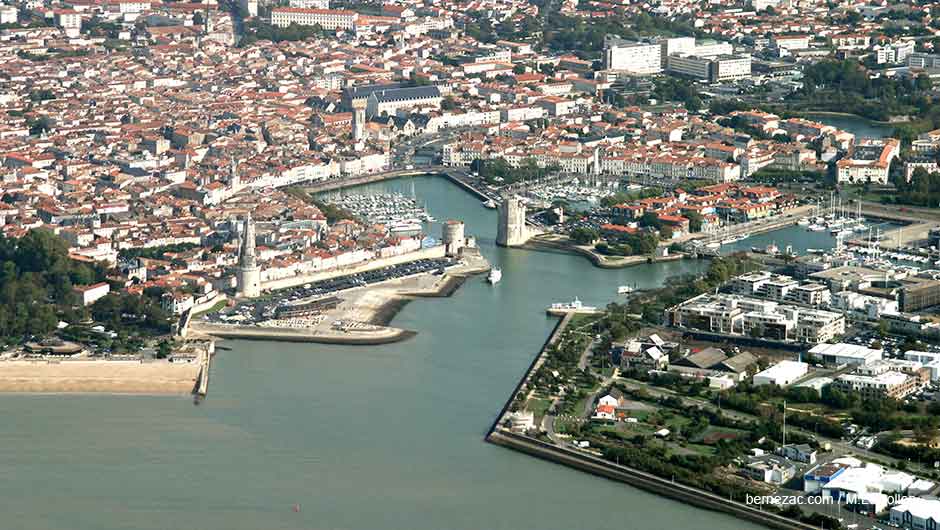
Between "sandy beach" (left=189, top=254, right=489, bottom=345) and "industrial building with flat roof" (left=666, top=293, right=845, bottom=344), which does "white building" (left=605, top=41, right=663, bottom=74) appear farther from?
"industrial building with flat roof" (left=666, top=293, right=845, bottom=344)

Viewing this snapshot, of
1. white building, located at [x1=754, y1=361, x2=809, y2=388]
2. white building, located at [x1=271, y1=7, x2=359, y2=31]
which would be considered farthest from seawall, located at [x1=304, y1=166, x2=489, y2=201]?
white building, located at [x1=271, y1=7, x2=359, y2=31]

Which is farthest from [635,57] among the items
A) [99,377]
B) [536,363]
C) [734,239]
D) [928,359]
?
[99,377]

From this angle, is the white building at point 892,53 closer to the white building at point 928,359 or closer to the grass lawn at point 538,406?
the white building at point 928,359

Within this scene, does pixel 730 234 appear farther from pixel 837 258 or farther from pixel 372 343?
pixel 372 343

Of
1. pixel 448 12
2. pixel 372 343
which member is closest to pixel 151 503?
pixel 372 343

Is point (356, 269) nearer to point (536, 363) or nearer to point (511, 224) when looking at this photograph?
point (511, 224)

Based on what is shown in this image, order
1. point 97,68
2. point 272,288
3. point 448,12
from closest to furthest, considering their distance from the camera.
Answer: point 272,288
point 97,68
point 448,12

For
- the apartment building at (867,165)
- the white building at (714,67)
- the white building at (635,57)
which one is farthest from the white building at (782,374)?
the white building at (635,57)
